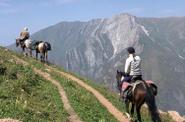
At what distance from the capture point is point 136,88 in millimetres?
24734

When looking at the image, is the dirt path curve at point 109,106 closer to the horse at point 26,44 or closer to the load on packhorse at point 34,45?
the load on packhorse at point 34,45

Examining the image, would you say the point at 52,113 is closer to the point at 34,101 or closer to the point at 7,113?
the point at 34,101

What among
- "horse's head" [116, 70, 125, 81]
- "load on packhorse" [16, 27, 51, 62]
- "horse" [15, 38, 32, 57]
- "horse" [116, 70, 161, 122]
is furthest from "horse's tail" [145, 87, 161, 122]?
"horse" [15, 38, 32, 57]

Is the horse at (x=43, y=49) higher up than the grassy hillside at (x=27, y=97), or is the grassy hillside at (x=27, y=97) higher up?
the horse at (x=43, y=49)

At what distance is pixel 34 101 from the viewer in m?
30.4

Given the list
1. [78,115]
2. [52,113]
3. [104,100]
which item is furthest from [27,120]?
[104,100]

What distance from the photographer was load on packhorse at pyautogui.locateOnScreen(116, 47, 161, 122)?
24.2 meters

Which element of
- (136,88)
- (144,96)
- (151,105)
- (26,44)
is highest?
(26,44)

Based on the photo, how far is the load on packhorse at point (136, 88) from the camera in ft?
79.3

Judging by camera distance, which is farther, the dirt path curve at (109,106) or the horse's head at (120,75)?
the dirt path curve at (109,106)

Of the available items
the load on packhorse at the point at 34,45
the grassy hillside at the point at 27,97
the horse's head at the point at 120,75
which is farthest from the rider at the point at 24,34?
the horse's head at the point at 120,75

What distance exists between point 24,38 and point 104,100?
2305 centimetres

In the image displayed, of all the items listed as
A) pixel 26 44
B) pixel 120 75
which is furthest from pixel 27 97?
pixel 26 44

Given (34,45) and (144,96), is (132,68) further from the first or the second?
(34,45)
